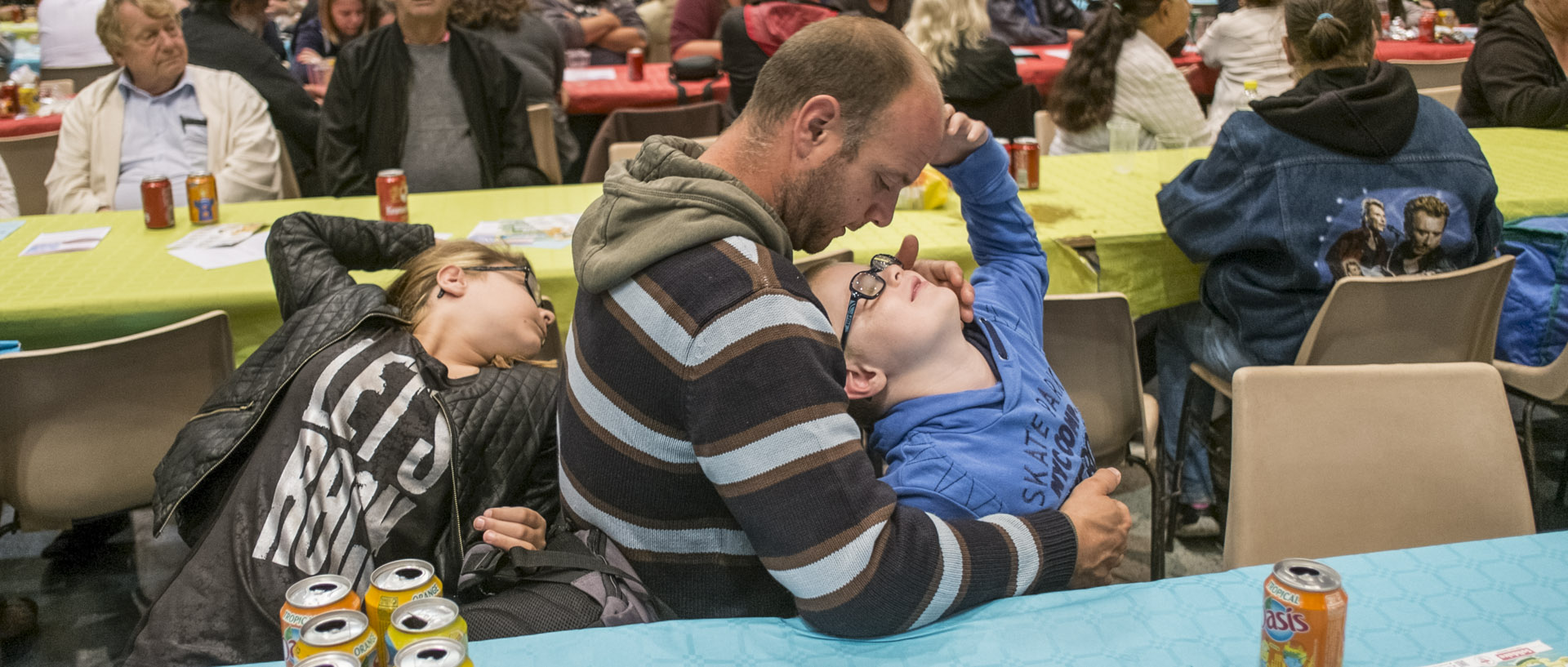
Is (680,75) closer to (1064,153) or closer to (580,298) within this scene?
(1064,153)

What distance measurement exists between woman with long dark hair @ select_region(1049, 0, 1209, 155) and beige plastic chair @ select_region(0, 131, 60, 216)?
3453 millimetres

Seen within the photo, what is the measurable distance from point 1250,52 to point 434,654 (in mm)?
4243

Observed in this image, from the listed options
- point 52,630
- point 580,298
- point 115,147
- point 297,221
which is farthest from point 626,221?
point 115,147

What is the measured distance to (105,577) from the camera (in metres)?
2.87

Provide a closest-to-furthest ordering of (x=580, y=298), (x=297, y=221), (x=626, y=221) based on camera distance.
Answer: (x=626, y=221) → (x=580, y=298) → (x=297, y=221)

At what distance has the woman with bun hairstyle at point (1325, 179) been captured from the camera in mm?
2619

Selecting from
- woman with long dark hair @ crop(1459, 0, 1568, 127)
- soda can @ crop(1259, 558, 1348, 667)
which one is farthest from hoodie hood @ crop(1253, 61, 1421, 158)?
woman with long dark hair @ crop(1459, 0, 1568, 127)

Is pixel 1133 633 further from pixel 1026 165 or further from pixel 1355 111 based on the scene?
pixel 1026 165

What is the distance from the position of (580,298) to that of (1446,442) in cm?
137

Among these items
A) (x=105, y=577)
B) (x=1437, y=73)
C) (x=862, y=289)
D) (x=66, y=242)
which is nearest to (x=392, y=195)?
(x=66, y=242)

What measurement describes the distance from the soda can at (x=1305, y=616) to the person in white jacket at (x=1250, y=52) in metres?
3.48

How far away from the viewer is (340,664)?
106 centimetres

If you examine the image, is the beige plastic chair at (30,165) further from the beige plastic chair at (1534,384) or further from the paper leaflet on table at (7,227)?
the beige plastic chair at (1534,384)

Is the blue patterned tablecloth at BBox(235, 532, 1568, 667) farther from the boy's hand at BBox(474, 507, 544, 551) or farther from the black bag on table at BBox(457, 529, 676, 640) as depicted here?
the boy's hand at BBox(474, 507, 544, 551)
